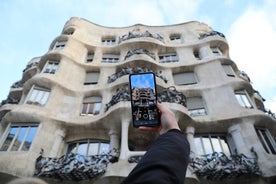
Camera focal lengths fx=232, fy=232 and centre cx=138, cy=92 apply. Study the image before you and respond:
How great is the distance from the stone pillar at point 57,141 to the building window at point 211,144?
7321 mm

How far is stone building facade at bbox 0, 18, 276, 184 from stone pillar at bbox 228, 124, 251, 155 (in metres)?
0.05

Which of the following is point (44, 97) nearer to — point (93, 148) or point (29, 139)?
point (29, 139)

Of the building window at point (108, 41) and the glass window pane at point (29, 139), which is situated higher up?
the building window at point (108, 41)

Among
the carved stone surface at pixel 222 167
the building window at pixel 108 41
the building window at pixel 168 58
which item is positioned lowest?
the carved stone surface at pixel 222 167

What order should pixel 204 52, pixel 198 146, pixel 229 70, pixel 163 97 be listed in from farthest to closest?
pixel 204 52 → pixel 229 70 → pixel 163 97 → pixel 198 146

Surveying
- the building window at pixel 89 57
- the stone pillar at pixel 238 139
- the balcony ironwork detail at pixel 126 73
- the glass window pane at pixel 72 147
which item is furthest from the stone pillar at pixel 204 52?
the glass window pane at pixel 72 147

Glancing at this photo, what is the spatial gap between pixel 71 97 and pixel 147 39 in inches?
309

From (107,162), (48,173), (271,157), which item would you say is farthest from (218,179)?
(48,173)

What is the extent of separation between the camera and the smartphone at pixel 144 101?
2293 mm

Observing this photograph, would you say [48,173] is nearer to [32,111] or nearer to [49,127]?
[49,127]

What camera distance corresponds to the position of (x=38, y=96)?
14.1 m

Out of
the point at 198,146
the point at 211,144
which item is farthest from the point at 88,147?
the point at 211,144

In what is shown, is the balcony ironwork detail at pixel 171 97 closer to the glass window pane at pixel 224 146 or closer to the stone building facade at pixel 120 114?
the stone building facade at pixel 120 114

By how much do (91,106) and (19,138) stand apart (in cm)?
456
